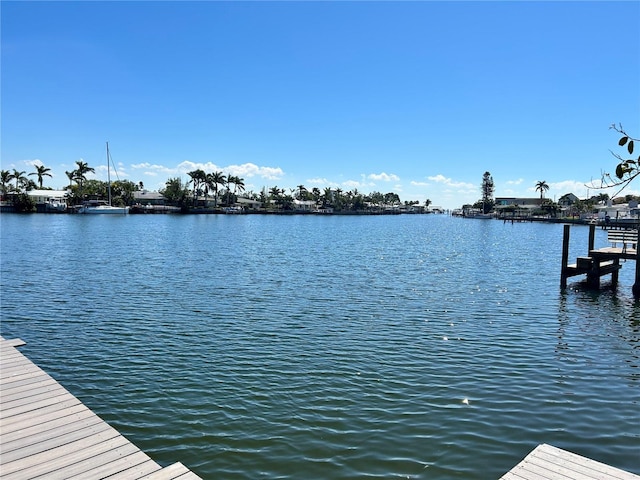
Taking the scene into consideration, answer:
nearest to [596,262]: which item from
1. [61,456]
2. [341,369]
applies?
[341,369]

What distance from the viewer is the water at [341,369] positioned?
8008mm

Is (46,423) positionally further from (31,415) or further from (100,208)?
(100,208)

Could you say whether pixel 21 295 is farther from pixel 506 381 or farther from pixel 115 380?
pixel 506 381

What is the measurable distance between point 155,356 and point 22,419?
5.50m

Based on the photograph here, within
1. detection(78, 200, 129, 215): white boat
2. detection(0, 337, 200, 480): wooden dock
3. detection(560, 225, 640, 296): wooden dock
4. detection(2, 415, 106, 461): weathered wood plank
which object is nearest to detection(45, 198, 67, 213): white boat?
detection(78, 200, 129, 215): white boat

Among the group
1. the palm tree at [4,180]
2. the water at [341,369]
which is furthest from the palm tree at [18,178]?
the water at [341,369]

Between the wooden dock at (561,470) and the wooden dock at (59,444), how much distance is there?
15.3 feet

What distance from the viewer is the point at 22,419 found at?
741 centimetres

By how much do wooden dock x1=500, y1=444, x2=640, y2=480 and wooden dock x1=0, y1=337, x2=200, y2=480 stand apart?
467cm

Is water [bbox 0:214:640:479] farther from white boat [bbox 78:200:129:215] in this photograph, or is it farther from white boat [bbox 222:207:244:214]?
white boat [bbox 222:207:244:214]

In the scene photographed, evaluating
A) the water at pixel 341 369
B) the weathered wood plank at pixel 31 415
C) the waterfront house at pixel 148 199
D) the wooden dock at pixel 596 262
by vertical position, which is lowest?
the water at pixel 341 369

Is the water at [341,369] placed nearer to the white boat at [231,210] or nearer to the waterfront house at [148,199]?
the waterfront house at [148,199]

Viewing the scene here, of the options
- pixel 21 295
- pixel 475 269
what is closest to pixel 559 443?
pixel 21 295

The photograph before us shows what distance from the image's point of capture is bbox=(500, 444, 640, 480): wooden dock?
5.98 metres
